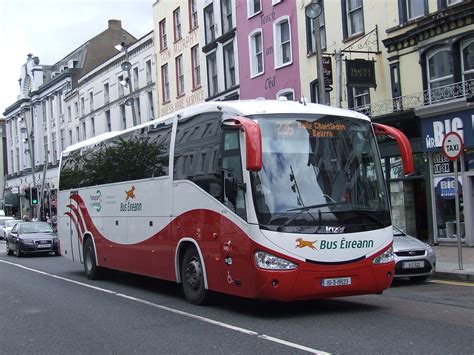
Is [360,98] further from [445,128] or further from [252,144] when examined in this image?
[252,144]

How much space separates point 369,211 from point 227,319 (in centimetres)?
257

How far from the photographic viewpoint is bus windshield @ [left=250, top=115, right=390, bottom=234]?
8.79 metres

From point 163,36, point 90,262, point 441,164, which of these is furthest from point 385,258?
point 163,36

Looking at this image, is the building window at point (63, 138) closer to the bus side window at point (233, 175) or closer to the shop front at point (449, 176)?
the shop front at point (449, 176)

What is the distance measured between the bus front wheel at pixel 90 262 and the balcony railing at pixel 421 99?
10691 mm

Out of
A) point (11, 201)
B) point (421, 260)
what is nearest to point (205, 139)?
point (421, 260)

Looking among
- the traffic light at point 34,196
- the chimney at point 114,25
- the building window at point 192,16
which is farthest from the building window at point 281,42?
the chimney at point 114,25

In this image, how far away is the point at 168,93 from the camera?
3756 cm

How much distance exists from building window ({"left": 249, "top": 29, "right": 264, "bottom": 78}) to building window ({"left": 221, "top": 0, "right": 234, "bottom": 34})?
2.27 m

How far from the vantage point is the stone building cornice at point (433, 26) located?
18.4m

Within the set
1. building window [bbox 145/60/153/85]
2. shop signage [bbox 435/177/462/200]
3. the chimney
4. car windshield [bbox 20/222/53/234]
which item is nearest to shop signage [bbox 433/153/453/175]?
shop signage [bbox 435/177/462/200]

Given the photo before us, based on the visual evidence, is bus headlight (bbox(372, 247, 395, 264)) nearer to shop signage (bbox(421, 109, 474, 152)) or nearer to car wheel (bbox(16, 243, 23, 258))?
shop signage (bbox(421, 109, 474, 152))

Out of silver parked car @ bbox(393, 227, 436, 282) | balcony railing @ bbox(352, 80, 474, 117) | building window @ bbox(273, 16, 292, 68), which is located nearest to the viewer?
silver parked car @ bbox(393, 227, 436, 282)

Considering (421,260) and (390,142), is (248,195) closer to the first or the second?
(421,260)
